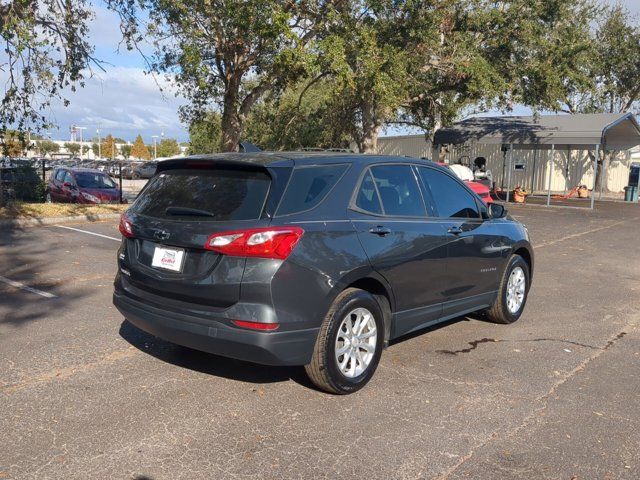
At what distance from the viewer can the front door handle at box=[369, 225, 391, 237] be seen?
460cm

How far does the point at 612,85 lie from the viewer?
3381cm

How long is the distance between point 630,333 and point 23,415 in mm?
5700

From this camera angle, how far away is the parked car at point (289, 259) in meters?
3.95

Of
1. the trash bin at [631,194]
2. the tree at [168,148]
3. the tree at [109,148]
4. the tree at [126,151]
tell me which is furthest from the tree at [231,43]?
the tree at [126,151]

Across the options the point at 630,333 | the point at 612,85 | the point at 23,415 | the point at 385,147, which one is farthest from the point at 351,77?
the point at 385,147

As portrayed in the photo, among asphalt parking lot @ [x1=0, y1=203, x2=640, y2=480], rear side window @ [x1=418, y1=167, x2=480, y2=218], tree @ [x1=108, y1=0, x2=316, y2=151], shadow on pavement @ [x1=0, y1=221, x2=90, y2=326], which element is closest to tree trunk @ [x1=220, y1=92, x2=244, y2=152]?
tree @ [x1=108, y1=0, x2=316, y2=151]

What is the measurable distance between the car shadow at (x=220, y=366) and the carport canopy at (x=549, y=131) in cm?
2262

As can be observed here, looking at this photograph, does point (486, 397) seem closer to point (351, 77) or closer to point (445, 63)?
point (351, 77)

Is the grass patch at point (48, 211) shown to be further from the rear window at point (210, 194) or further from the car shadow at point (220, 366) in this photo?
the rear window at point (210, 194)

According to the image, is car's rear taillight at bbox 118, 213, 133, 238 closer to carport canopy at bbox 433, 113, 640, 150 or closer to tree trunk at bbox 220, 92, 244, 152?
tree trunk at bbox 220, 92, 244, 152

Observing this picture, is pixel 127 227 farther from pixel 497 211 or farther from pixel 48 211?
pixel 48 211

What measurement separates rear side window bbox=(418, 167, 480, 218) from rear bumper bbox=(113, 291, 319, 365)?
202cm

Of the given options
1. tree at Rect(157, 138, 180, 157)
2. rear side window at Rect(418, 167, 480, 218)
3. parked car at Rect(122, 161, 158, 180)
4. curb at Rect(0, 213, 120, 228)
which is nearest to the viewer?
rear side window at Rect(418, 167, 480, 218)

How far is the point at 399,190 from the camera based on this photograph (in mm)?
5113
